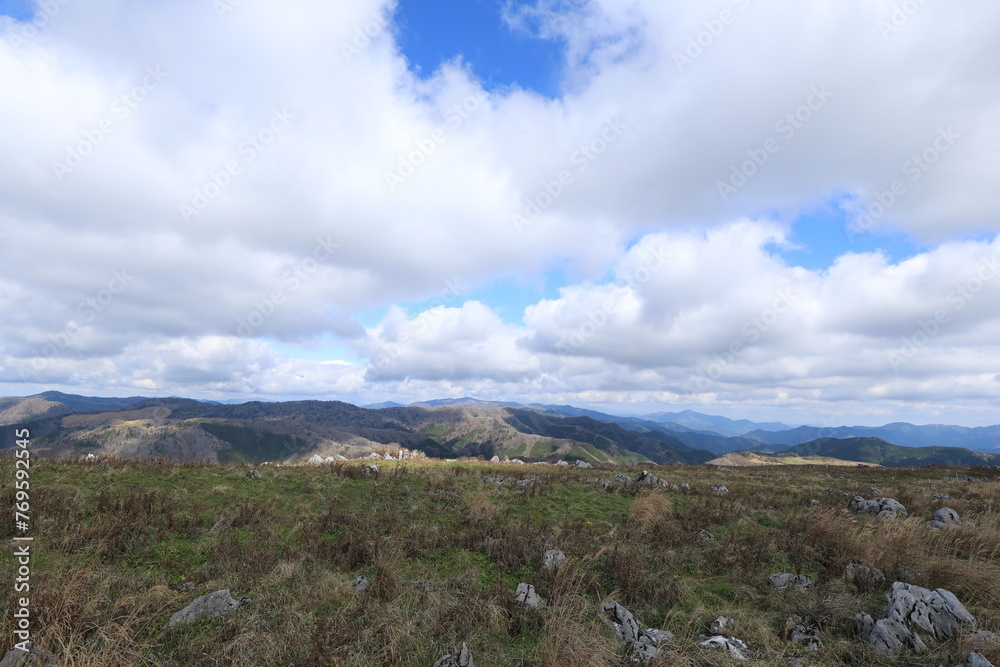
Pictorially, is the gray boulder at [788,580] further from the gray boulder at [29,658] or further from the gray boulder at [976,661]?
the gray boulder at [29,658]

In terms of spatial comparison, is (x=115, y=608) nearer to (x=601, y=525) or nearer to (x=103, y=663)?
(x=103, y=663)

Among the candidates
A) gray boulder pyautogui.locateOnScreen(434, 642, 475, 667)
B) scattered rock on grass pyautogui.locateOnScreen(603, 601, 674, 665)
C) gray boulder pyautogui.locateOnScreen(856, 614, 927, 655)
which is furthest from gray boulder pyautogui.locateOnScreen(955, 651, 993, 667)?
gray boulder pyautogui.locateOnScreen(434, 642, 475, 667)

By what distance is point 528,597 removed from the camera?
26.3 feet

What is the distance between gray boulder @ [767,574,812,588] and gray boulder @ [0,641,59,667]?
13309mm

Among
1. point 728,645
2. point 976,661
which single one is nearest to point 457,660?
point 728,645

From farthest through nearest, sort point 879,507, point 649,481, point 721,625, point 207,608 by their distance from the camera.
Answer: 1. point 649,481
2. point 879,507
3. point 721,625
4. point 207,608

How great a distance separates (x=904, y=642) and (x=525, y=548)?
7.33 metres

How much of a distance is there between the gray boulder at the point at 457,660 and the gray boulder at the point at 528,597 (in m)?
1.87

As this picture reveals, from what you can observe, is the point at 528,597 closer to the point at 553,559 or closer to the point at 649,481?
the point at 553,559

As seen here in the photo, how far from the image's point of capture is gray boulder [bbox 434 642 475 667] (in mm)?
6090

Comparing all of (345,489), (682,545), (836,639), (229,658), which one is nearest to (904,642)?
(836,639)

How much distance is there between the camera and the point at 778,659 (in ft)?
20.9

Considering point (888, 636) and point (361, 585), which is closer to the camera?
point (888, 636)

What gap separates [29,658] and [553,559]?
9.17 m
